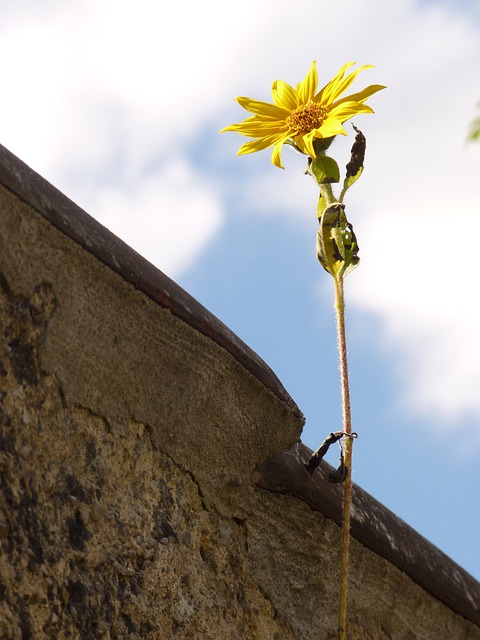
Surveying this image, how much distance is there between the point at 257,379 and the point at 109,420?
1.28 feet

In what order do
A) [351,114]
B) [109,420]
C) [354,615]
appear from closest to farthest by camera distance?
[109,420]
[351,114]
[354,615]

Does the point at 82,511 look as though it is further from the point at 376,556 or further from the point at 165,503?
the point at 376,556

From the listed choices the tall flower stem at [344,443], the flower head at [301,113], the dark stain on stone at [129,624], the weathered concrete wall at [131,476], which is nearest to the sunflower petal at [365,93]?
the flower head at [301,113]

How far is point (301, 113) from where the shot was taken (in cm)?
217

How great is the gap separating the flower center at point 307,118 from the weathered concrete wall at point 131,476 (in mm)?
518

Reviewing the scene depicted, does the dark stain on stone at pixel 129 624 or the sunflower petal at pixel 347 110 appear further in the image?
the sunflower petal at pixel 347 110

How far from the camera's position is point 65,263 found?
1.77 m

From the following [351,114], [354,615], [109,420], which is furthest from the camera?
[354,615]

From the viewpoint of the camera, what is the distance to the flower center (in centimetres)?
216

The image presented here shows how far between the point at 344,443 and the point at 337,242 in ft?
1.41

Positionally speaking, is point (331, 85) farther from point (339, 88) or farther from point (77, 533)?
point (77, 533)

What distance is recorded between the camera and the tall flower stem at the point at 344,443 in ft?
6.61

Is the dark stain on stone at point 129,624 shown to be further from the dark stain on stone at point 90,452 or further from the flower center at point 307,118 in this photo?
the flower center at point 307,118

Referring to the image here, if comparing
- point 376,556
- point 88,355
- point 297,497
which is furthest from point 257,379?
point 376,556
